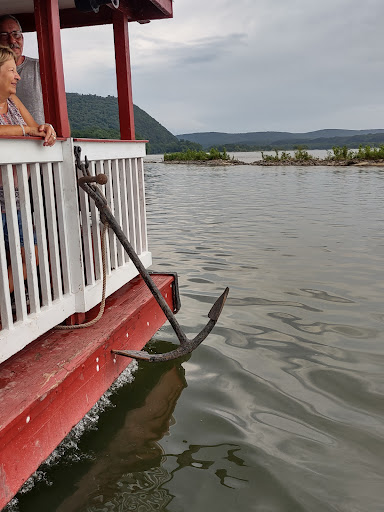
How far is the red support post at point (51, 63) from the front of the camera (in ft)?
9.21

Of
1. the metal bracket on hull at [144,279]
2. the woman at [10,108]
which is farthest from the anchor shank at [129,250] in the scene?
the woman at [10,108]

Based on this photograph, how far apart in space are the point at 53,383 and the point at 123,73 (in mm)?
2703

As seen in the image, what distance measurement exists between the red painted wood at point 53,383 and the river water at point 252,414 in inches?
12.0

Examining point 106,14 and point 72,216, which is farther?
point 106,14

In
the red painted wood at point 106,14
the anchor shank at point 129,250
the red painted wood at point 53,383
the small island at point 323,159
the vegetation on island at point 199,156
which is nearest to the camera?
the red painted wood at point 53,383

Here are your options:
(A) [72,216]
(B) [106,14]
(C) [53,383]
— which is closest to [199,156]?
(B) [106,14]

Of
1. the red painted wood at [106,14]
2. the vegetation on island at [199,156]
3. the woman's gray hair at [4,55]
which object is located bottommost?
the vegetation on island at [199,156]

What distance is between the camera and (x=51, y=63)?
288cm

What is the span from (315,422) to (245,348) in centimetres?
117

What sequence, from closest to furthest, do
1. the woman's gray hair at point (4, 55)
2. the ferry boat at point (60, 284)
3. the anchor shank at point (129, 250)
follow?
the ferry boat at point (60, 284), the woman's gray hair at point (4, 55), the anchor shank at point (129, 250)

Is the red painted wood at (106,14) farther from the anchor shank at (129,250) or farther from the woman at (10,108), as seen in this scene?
the anchor shank at (129,250)

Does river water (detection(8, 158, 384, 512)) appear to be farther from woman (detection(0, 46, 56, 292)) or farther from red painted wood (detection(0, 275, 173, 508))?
woman (detection(0, 46, 56, 292))

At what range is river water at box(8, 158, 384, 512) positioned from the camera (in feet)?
7.84

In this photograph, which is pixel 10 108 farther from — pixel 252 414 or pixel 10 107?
pixel 252 414
